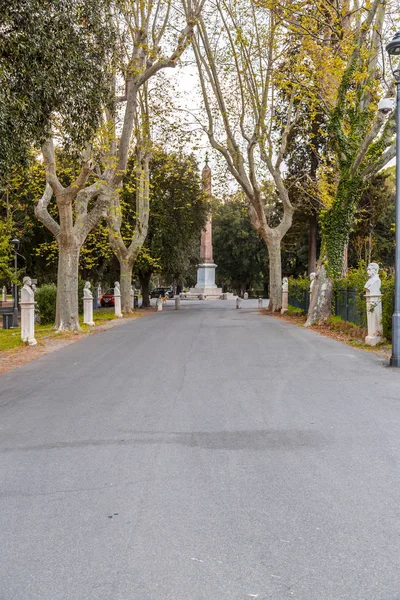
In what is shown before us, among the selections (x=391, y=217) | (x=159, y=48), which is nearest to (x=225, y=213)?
(x=391, y=217)

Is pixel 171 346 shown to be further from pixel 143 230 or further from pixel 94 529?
pixel 143 230

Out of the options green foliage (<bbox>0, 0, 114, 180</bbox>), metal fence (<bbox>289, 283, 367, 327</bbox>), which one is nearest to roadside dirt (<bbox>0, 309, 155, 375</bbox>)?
green foliage (<bbox>0, 0, 114, 180</bbox>)

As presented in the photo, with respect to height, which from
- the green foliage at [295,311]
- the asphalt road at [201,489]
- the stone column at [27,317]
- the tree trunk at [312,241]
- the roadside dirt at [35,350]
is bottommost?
the roadside dirt at [35,350]

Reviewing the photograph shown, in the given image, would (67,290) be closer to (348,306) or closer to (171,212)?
(348,306)

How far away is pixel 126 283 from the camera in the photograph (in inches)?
1331

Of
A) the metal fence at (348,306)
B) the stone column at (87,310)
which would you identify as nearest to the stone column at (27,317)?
the stone column at (87,310)

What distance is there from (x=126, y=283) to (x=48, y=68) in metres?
23.8

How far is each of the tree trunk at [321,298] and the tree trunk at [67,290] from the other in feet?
27.2

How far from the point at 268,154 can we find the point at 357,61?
36.9 ft

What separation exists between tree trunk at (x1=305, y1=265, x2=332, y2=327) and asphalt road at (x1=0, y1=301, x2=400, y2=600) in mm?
11208

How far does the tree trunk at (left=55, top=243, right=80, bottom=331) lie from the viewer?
1934 cm

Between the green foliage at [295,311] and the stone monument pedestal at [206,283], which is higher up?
the stone monument pedestal at [206,283]

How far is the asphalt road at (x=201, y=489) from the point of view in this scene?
123 inches

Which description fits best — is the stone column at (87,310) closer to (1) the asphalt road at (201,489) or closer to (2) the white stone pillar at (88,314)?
(2) the white stone pillar at (88,314)
